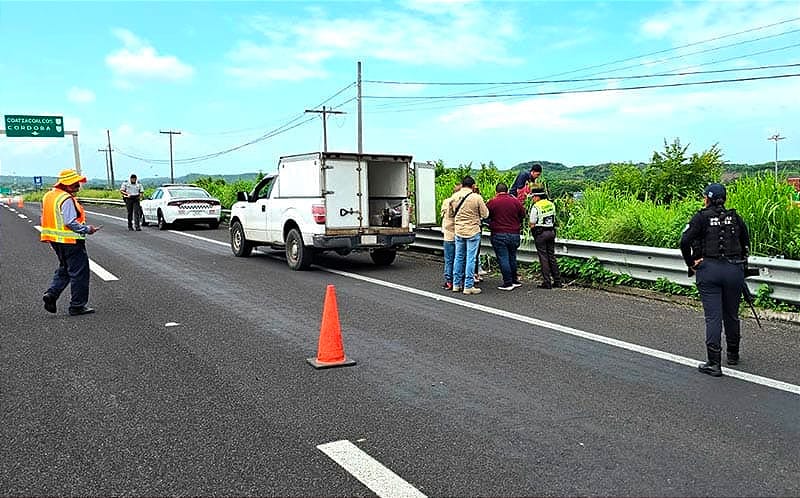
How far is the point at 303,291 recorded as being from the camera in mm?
10203

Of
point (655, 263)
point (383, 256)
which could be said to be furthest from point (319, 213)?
point (655, 263)

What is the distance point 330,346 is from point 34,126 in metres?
46.8

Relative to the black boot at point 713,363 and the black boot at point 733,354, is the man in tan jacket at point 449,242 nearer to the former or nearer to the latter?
the black boot at point 733,354

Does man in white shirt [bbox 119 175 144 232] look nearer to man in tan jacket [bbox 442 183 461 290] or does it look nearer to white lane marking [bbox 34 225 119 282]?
white lane marking [bbox 34 225 119 282]

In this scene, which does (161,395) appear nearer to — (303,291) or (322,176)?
(303,291)

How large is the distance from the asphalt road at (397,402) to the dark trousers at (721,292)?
1.35 ft

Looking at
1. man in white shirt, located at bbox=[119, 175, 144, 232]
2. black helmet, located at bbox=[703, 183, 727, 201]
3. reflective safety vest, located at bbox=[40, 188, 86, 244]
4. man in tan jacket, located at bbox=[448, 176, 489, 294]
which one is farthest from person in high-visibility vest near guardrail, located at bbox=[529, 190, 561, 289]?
man in white shirt, located at bbox=[119, 175, 144, 232]

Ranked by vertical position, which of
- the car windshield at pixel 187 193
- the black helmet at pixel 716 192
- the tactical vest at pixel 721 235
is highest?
the car windshield at pixel 187 193

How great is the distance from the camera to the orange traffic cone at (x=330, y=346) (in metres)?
6.08

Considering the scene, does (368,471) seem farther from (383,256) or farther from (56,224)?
(383,256)

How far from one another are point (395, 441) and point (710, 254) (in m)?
3.44

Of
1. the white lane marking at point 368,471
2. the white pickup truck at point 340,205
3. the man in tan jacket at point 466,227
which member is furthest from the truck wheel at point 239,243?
the white lane marking at point 368,471

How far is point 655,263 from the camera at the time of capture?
9445 mm

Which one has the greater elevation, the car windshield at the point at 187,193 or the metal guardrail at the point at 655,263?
the car windshield at the point at 187,193
